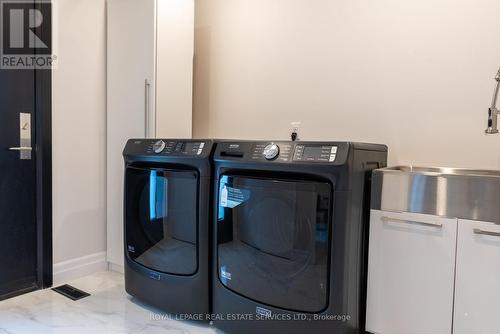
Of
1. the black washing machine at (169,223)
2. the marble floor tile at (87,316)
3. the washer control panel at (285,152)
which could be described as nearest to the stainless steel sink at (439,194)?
the washer control panel at (285,152)

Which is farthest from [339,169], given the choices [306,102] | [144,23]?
[144,23]

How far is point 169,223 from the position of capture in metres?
1.88

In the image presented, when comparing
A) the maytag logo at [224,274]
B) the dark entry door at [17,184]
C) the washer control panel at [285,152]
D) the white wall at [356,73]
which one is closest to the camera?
the washer control panel at [285,152]

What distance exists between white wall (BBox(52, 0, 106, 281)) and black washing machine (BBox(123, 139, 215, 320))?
1.89 feet

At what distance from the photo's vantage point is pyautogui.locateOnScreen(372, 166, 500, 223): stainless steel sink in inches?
52.0

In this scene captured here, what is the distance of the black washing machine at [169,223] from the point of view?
1756mm

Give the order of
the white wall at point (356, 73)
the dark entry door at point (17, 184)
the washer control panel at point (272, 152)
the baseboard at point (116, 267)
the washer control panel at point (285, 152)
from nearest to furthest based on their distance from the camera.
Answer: the washer control panel at point (285, 152) → the washer control panel at point (272, 152) → the white wall at point (356, 73) → the dark entry door at point (17, 184) → the baseboard at point (116, 267)

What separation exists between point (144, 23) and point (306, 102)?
45.3 inches

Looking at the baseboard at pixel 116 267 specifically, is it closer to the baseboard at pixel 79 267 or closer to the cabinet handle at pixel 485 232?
the baseboard at pixel 79 267

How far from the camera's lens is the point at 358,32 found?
2086mm

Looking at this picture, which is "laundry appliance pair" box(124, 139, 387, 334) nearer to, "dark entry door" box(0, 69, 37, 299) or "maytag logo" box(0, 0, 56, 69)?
"dark entry door" box(0, 69, 37, 299)

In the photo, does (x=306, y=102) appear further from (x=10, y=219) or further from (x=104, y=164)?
(x=10, y=219)

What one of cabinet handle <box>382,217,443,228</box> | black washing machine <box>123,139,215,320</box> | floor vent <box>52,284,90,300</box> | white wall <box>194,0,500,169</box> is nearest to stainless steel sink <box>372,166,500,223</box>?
cabinet handle <box>382,217,443,228</box>

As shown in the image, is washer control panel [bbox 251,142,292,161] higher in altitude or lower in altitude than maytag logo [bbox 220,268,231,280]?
higher
